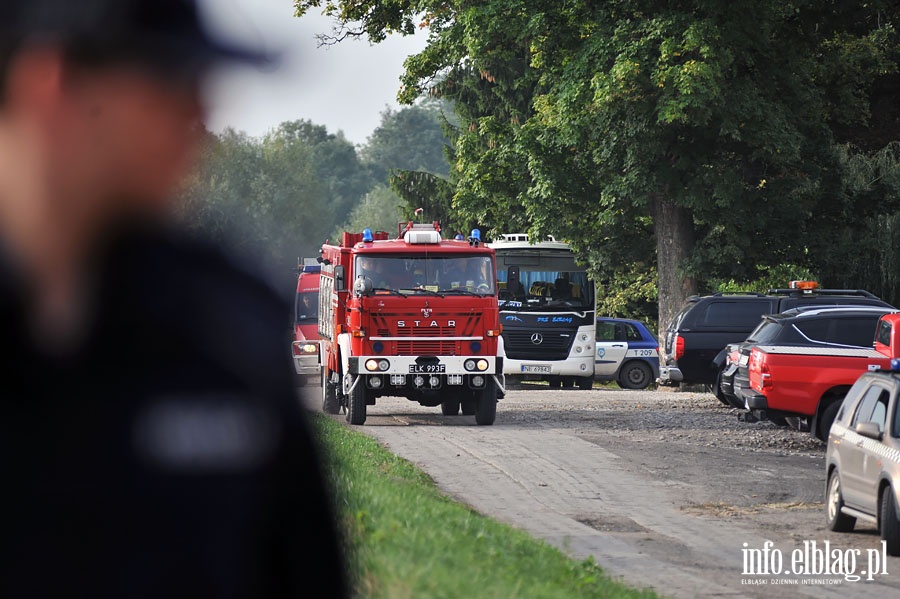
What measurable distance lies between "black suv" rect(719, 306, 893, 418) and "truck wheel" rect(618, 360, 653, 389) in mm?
17044

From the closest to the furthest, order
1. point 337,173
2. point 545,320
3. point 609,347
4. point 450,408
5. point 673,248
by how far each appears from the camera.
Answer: point 450,408
point 673,248
point 545,320
point 609,347
point 337,173

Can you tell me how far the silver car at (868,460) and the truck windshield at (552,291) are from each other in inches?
830

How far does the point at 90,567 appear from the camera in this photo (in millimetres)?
1870

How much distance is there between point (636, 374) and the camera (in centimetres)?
3869

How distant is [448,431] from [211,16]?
63.9 ft

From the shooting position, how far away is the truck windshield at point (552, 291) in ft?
114

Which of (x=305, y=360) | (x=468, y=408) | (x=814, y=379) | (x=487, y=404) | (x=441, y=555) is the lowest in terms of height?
(x=441, y=555)

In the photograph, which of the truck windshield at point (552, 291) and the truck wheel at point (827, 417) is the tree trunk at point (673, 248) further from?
the truck wheel at point (827, 417)

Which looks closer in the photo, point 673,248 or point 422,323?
point 422,323

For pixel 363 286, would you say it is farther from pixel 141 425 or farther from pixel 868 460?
pixel 141 425

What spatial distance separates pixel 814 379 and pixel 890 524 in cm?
818

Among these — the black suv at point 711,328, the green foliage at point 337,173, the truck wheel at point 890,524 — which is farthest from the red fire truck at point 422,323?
the green foliage at point 337,173

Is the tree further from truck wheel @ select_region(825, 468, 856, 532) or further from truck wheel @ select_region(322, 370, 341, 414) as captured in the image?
truck wheel @ select_region(825, 468, 856, 532)

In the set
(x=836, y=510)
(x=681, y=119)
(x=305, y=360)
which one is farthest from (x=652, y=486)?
(x=681, y=119)
